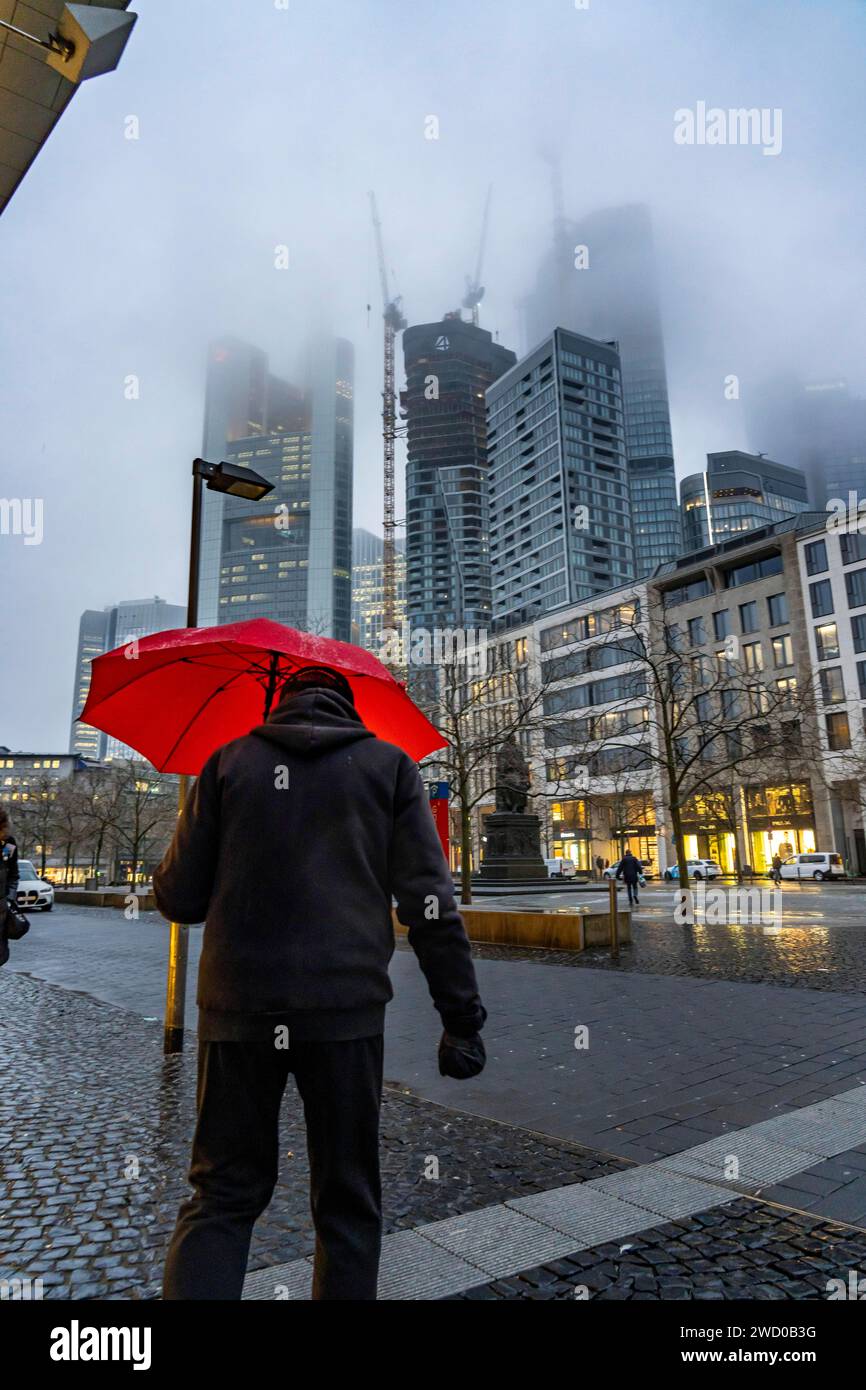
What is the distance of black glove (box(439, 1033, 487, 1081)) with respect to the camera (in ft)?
7.61

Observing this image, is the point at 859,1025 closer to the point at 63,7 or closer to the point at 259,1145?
the point at 259,1145

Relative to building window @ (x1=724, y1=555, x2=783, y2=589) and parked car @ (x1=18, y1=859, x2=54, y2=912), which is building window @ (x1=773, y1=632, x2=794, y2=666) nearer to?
building window @ (x1=724, y1=555, x2=783, y2=589)

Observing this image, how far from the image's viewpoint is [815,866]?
150 ft

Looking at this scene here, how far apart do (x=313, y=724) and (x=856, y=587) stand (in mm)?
57866

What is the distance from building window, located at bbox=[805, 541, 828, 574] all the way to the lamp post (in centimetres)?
5497

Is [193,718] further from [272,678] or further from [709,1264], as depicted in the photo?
[709,1264]

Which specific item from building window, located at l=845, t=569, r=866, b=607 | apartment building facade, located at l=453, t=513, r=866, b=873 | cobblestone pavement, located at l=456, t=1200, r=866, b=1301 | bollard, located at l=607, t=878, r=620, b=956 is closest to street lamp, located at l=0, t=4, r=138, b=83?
bollard, located at l=607, t=878, r=620, b=956

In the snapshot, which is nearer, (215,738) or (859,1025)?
(215,738)

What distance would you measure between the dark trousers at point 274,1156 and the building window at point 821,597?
58677mm

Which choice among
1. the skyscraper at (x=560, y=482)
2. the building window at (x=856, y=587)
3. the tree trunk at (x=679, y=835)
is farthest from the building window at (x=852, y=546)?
the skyscraper at (x=560, y=482)

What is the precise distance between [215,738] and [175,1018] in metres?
3.57

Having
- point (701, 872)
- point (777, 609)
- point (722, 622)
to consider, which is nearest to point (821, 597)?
point (777, 609)
